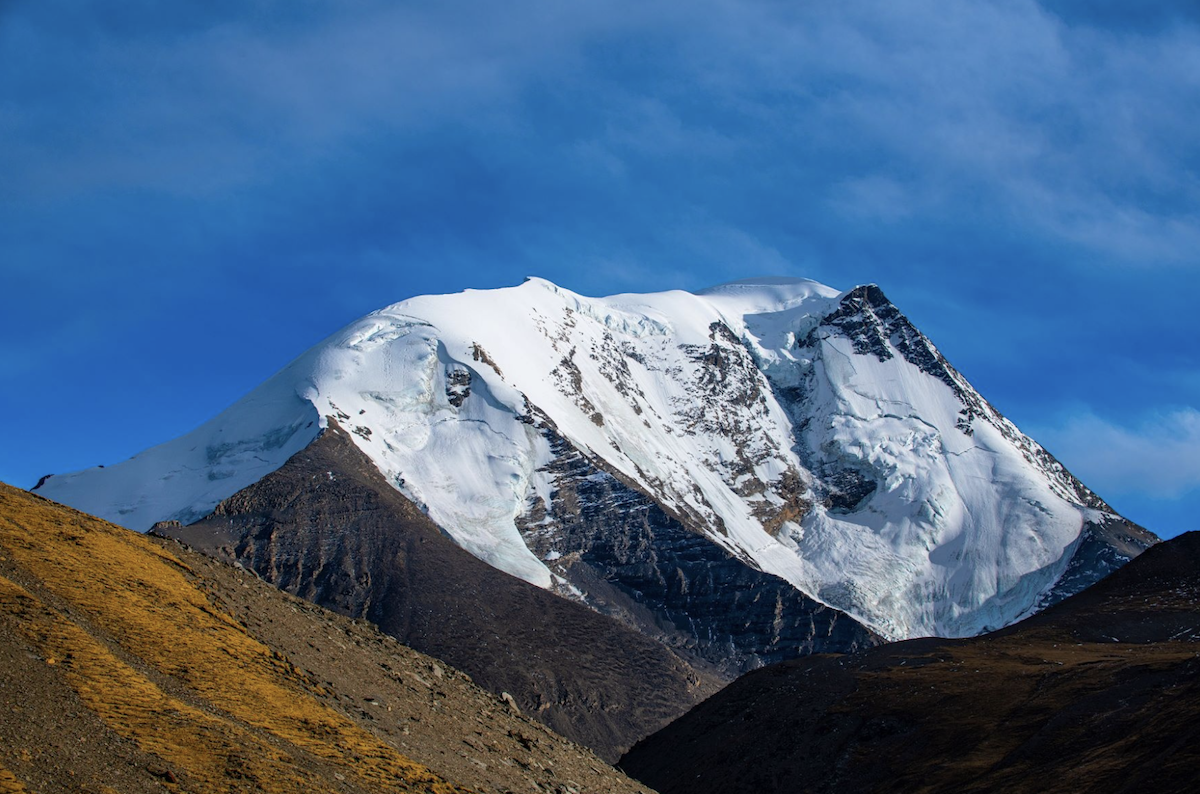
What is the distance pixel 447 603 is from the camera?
169000 millimetres

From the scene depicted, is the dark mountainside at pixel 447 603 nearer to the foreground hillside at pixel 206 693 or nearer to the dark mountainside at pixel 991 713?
the dark mountainside at pixel 991 713

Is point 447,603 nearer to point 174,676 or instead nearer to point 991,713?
point 991,713

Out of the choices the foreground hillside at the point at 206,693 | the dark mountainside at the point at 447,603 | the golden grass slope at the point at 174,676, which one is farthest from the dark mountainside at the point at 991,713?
the dark mountainside at the point at 447,603

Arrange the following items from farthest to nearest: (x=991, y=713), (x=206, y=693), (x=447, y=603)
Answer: (x=447, y=603), (x=991, y=713), (x=206, y=693)

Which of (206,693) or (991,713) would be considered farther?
(991,713)

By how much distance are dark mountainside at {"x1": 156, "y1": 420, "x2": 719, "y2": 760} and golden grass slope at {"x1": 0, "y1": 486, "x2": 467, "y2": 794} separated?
353 ft

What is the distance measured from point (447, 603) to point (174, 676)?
13244cm

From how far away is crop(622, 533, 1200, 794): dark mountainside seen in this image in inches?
2381

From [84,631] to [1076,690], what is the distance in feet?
184

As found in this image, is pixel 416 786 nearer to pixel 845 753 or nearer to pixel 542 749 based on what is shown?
pixel 542 749

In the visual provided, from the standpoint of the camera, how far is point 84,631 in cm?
3788

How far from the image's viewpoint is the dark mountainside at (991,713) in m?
60.5

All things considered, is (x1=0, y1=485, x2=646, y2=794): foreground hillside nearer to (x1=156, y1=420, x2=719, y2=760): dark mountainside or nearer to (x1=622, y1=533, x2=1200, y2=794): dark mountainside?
(x1=622, y1=533, x2=1200, y2=794): dark mountainside

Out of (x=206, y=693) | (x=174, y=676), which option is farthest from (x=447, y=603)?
(x=206, y=693)
